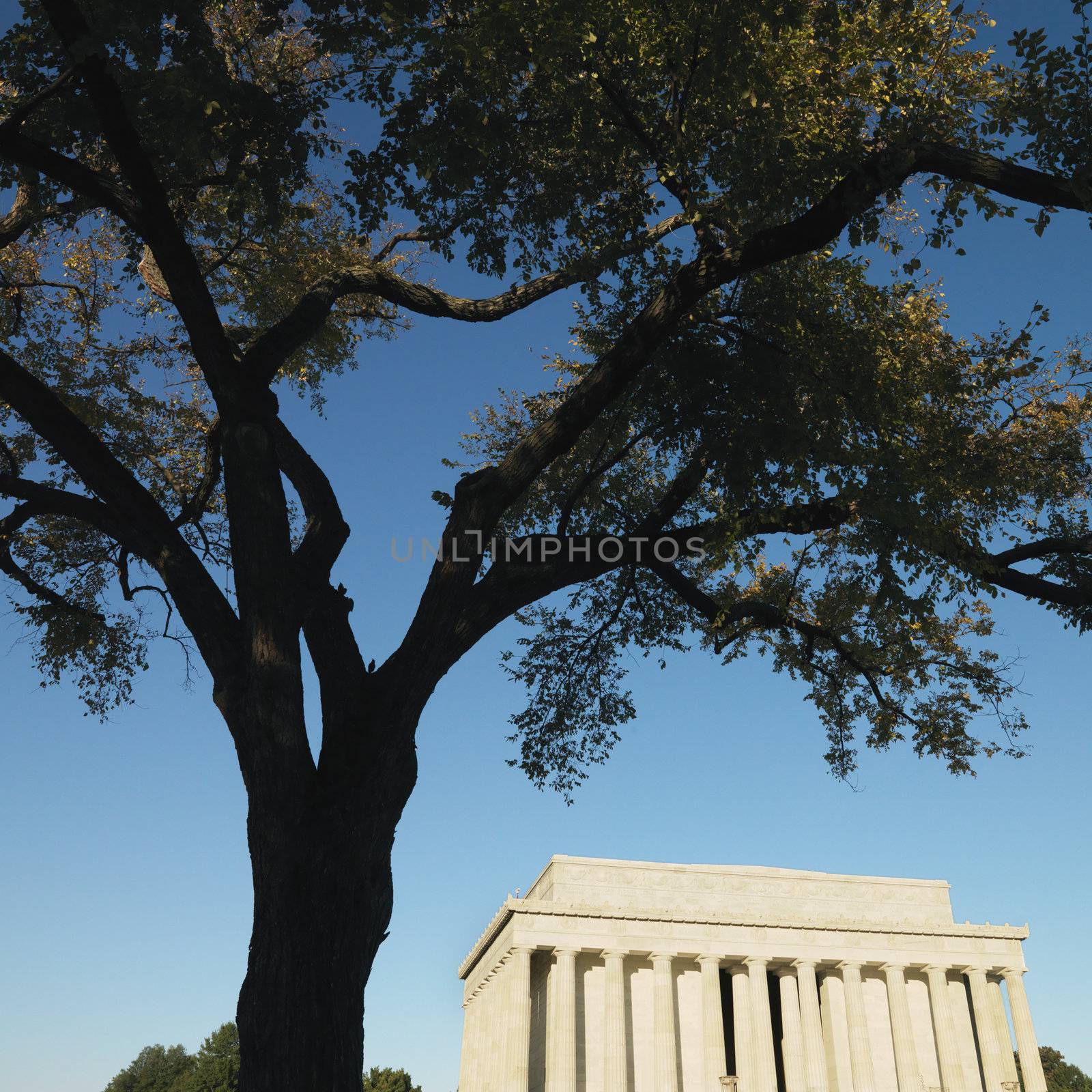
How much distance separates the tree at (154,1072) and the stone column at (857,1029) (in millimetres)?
66298

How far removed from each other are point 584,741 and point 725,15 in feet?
32.1

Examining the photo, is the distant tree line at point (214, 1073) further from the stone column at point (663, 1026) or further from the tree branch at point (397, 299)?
the tree branch at point (397, 299)

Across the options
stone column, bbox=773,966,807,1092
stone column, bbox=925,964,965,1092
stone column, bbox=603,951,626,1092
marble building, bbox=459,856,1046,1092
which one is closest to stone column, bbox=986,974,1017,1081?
marble building, bbox=459,856,1046,1092

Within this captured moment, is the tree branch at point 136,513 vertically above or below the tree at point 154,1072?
below

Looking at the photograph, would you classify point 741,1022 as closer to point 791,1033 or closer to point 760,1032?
point 760,1032

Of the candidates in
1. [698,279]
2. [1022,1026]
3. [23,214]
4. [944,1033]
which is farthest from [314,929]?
[1022,1026]

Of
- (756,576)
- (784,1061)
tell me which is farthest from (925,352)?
(784,1061)

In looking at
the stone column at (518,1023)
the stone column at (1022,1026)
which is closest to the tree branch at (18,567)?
the stone column at (518,1023)

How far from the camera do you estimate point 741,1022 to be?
176 feet

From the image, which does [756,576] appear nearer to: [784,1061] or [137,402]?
[137,402]

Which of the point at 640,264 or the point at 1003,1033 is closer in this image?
the point at 640,264

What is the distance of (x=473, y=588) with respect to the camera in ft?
27.6

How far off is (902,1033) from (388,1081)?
40.8 m

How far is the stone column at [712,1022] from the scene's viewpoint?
51.9 m
